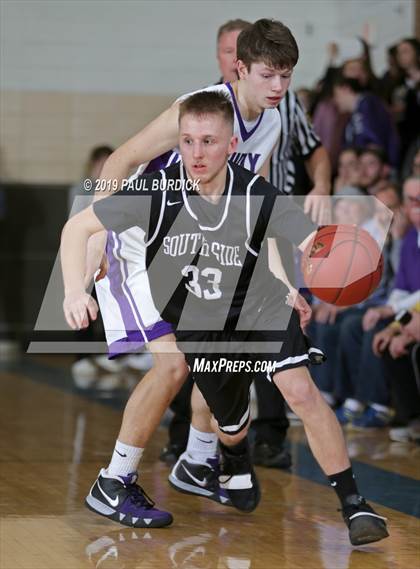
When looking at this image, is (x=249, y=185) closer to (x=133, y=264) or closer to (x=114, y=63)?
(x=133, y=264)

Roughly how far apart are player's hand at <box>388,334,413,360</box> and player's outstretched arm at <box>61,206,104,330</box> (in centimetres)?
266

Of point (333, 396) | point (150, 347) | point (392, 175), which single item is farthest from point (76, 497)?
point (392, 175)

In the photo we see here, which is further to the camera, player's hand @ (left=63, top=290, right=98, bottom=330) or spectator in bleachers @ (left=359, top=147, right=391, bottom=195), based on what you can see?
spectator in bleachers @ (left=359, top=147, right=391, bottom=195)

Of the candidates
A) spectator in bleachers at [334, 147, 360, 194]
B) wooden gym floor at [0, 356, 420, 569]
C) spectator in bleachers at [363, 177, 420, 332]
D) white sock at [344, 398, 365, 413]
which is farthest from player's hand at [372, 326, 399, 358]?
spectator in bleachers at [334, 147, 360, 194]

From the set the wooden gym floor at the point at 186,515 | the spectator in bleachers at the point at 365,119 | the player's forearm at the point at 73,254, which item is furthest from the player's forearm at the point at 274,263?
the spectator in bleachers at the point at 365,119

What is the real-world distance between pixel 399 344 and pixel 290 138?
54.8 inches

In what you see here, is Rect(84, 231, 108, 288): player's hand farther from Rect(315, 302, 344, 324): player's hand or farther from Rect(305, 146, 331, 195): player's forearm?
Rect(315, 302, 344, 324): player's hand

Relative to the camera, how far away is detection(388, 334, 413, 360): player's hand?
21.0 feet

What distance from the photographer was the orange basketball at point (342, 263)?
14.0 feet

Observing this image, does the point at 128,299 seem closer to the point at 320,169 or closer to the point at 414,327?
the point at 320,169

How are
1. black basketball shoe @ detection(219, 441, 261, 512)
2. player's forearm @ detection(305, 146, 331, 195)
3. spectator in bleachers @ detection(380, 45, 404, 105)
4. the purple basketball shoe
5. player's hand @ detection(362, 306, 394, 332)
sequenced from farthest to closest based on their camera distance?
1. spectator in bleachers @ detection(380, 45, 404, 105)
2. player's hand @ detection(362, 306, 394, 332)
3. player's forearm @ detection(305, 146, 331, 195)
4. black basketball shoe @ detection(219, 441, 261, 512)
5. the purple basketball shoe

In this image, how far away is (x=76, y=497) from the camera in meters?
4.82

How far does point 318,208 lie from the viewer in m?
5.04

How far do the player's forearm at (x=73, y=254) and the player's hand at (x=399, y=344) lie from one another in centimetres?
270
